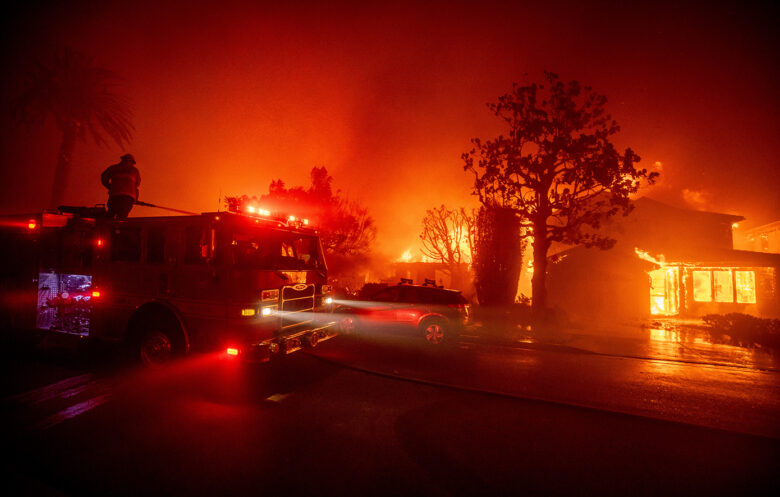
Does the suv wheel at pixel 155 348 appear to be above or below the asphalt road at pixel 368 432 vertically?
above

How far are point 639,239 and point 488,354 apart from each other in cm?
2296

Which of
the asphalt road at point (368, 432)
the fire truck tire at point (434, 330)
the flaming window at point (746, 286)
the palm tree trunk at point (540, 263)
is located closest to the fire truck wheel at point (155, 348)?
the asphalt road at point (368, 432)

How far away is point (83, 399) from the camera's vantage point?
5.69 m

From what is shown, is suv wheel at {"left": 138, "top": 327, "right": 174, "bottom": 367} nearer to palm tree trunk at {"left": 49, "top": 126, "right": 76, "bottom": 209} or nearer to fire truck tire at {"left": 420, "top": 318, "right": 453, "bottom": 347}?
fire truck tire at {"left": 420, "top": 318, "right": 453, "bottom": 347}

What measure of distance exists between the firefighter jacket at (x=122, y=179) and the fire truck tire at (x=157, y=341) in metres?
3.50

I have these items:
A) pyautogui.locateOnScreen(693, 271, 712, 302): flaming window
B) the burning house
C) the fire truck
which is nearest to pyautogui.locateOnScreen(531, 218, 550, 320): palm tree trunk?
the burning house

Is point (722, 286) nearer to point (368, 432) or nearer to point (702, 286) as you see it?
point (702, 286)

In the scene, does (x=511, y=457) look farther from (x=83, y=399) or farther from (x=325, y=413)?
(x=83, y=399)

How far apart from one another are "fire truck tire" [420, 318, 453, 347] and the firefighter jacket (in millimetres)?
7793

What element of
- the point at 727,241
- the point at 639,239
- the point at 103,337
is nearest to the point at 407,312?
the point at 103,337

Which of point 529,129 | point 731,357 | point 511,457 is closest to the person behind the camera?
point 511,457

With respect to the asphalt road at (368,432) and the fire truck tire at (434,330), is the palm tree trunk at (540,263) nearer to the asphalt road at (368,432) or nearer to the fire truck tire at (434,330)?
the fire truck tire at (434,330)

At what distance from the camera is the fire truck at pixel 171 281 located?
5.77 meters

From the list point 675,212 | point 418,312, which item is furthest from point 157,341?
point 675,212
